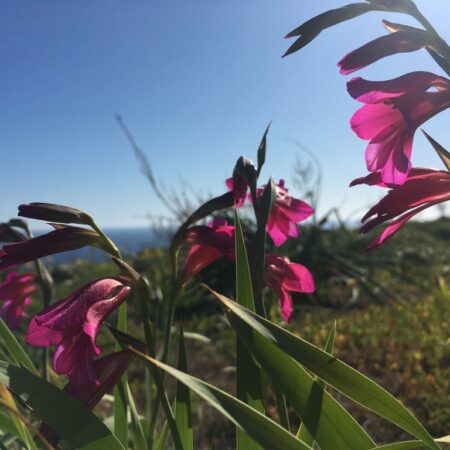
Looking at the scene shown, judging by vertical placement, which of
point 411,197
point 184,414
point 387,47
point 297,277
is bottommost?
point 184,414

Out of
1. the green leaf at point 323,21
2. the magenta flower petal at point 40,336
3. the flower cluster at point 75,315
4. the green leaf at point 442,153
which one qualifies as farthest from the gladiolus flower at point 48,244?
the green leaf at point 442,153

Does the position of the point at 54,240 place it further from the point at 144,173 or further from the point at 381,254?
the point at 381,254

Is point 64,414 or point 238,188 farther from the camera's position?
point 238,188

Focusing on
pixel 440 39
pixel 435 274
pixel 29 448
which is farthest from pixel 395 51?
pixel 435 274

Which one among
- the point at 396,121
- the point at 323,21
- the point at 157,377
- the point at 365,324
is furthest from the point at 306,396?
the point at 365,324

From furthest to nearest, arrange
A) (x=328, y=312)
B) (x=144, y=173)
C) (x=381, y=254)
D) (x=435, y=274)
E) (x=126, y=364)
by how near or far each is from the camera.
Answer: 1. (x=381, y=254)
2. (x=435, y=274)
3. (x=144, y=173)
4. (x=328, y=312)
5. (x=126, y=364)

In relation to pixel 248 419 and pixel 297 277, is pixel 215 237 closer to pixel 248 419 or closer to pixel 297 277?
pixel 297 277
